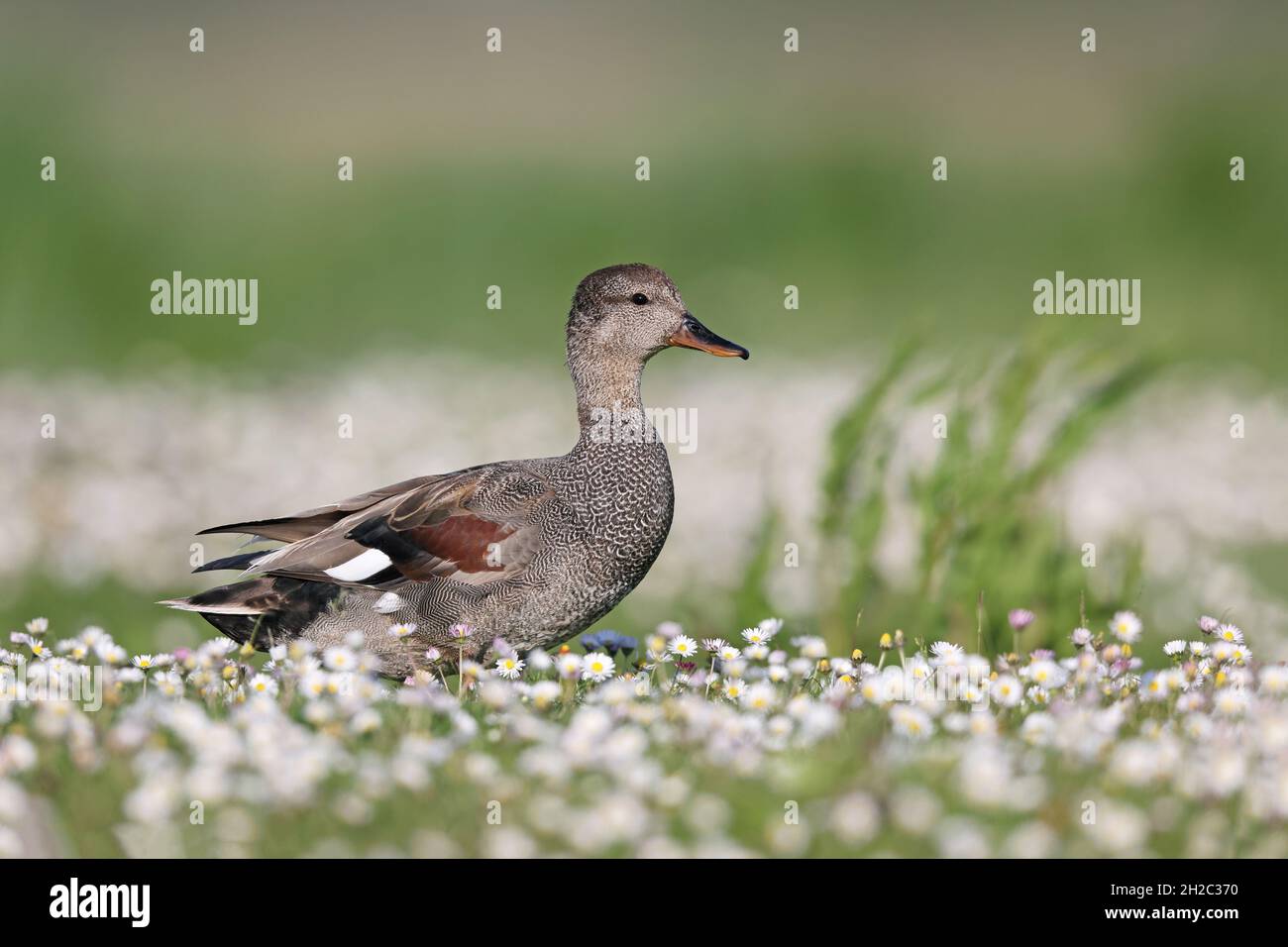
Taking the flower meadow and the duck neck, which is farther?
the duck neck

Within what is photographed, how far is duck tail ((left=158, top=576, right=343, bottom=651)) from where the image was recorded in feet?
20.7

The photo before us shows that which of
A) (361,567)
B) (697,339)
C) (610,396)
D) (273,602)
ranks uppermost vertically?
(697,339)

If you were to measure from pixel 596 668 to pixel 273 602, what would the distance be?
1.71m

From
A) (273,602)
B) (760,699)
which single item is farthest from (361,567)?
(760,699)

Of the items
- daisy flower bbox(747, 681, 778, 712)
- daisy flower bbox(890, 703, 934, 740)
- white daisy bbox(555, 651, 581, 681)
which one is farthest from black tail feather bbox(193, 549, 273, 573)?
daisy flower bbox(890, 703, 934, 740)

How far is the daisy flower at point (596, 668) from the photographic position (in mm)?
5289

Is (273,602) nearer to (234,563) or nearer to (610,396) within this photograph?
(234,563)

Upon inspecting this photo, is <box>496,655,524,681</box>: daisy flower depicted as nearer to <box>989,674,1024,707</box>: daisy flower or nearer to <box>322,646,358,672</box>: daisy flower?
<box>322,646,358,672</box>: daisy flower

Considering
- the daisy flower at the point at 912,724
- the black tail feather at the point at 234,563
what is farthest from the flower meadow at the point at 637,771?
the black tail feather at the point at 234,563

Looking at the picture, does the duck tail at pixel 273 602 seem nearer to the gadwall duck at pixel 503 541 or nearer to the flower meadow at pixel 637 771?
the gadwall duck at pixel 503 541

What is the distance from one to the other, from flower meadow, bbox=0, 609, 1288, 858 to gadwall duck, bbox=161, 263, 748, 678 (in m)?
1.01

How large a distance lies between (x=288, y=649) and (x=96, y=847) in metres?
1.92

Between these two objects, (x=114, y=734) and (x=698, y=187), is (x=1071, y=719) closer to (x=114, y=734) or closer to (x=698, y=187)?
(x=114, y=734)

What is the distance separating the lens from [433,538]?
6.23 meters
